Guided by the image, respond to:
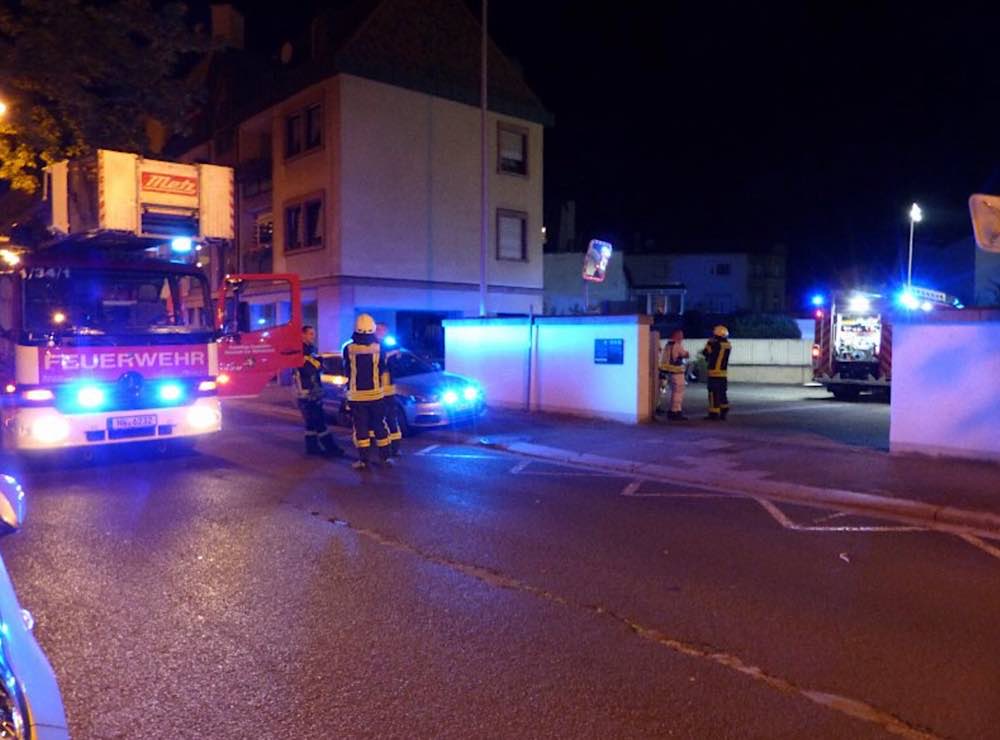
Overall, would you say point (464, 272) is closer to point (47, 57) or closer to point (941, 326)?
point (47, 57)

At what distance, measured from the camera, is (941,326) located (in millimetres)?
11164

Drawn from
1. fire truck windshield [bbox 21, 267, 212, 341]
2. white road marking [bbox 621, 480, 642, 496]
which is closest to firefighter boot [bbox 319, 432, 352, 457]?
fire truck windshield [bbox 21, 267, 212, 341]

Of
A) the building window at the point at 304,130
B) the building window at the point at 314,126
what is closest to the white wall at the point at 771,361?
the building window at the point at 314,126

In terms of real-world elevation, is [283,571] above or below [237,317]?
below

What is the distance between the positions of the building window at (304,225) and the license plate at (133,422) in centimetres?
1522

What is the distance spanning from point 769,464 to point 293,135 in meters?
20.1

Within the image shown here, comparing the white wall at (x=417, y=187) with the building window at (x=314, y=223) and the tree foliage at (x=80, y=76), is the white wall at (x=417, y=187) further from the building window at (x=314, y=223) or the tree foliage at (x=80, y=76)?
the tree foliage at (x=80, y=76)

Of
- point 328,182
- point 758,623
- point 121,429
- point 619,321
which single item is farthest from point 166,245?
point 328,182

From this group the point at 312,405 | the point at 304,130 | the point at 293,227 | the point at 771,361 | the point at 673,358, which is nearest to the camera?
the point at 312,405

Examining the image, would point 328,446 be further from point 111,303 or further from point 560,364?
point 560,364

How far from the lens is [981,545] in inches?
297

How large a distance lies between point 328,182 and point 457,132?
4672 mm

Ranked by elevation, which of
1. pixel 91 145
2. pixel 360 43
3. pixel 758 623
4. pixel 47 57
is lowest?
pixel 758 623

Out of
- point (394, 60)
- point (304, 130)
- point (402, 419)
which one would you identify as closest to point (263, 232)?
point (304, 130)
